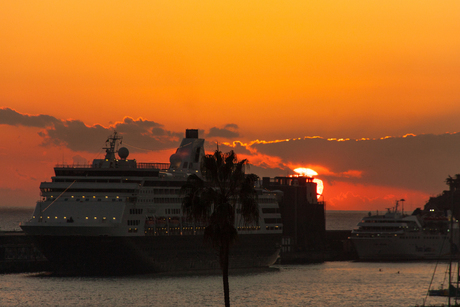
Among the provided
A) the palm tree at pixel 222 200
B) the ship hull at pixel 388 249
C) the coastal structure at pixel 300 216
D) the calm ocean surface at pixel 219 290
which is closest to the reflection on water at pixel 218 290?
the calm ocean surface at pixel 219 290

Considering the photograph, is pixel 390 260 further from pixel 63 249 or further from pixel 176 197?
pixel 63 249

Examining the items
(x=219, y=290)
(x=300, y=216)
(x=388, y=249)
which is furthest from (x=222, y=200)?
(x=388, y=249)

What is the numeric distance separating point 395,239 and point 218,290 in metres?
63.4

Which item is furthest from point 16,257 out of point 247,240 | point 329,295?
point 329,295

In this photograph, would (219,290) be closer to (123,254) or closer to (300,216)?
(123,254)

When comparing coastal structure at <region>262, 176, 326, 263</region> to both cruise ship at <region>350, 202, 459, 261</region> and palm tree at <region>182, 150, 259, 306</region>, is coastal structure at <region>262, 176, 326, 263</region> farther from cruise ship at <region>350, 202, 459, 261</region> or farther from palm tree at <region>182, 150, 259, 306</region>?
palm tree at <region>182, 150, 259, 306</region>

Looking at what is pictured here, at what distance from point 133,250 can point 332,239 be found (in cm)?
7152

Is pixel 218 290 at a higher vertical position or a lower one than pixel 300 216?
lower

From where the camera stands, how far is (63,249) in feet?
288

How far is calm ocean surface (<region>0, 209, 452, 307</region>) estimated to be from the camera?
7369cm

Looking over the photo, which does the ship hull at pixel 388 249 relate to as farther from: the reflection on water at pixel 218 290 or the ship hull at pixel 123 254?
the ship hull at pixel 123 254

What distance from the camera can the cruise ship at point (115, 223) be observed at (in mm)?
87938

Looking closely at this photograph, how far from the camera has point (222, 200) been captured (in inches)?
1772

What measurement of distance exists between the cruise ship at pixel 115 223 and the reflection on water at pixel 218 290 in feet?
7.86
